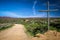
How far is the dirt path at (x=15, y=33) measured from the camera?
2758 mm

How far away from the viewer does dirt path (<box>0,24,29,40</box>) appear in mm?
2758

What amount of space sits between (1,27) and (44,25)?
96cm

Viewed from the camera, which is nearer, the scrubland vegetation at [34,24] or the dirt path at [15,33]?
the dirt path at [15,33]

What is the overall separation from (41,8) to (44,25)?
1.27ft

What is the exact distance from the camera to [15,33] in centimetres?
282

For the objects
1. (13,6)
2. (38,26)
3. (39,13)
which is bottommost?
(38,26)

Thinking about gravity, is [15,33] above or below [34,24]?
below

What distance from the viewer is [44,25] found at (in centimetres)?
291

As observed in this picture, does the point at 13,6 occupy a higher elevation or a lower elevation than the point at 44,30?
higher

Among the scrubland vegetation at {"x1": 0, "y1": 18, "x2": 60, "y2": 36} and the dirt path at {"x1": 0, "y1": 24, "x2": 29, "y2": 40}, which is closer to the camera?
the dirt path at {"x1": 0, "y1": 24, "x2": 29, "y2": 40}

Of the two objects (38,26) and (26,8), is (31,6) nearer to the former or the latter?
(26,8)

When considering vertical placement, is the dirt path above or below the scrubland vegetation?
below

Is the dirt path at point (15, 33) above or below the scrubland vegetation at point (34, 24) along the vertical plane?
below

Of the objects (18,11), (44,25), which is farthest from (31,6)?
(44,25)
